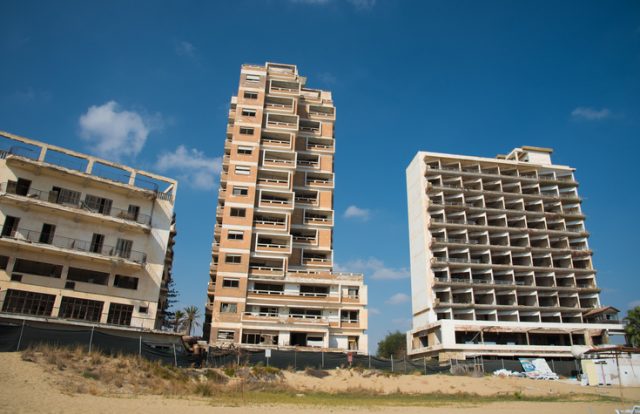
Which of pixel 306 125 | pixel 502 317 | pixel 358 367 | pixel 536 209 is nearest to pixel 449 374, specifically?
pixel 358 367

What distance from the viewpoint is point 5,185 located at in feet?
130

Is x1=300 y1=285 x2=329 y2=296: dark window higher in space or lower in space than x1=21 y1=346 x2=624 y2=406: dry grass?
higher

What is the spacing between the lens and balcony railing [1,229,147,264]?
130 ft

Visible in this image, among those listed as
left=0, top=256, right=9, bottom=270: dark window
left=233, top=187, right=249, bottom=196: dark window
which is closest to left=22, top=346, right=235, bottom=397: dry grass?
left=0, top=256, right=9, bottom=270: dark window

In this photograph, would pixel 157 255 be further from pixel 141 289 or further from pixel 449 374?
pixel 449 374

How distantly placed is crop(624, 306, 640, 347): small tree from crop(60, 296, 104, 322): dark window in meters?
70.8

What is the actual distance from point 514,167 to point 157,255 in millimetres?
64422

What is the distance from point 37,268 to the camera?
1566 inches

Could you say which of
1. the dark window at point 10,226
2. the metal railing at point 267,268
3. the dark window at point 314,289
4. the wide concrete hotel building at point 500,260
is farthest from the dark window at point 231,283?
the wide concrete hotel building at point 500,260

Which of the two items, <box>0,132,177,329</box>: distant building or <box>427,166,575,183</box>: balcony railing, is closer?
<box>0,132,177,329</box>: distant building

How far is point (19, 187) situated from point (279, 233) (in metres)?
28.1

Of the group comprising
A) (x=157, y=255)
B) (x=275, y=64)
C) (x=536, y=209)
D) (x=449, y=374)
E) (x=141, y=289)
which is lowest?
(x=449, y=374)

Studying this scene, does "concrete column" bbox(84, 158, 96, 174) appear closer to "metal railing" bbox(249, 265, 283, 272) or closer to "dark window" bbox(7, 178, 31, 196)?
"dark window" bbox(7, 178, 31, 196)

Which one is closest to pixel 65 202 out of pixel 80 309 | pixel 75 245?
pixel 75 245
